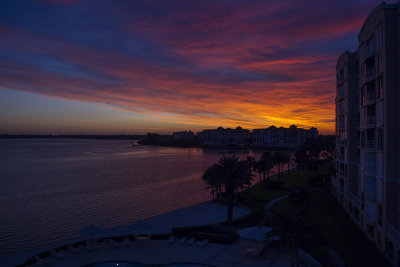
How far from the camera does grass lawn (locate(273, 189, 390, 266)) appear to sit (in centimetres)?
1766

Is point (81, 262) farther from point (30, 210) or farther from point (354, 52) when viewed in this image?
point (354, 52)

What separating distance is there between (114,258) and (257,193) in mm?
26600

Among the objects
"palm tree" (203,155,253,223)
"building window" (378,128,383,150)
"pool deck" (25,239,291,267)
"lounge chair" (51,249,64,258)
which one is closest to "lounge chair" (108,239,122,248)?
"pool deck" (25,239,291,267)

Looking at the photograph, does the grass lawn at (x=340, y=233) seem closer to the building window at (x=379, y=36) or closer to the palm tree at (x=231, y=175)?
the palm tree at (x=231, y=175)

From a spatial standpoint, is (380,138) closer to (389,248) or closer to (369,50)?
(369,50)

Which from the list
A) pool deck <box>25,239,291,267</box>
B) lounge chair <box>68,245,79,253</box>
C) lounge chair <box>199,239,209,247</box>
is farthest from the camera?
lounge chair <box>199,239,209,247</box>

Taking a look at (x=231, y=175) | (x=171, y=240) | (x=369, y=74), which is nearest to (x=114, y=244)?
(x=171, y=240)

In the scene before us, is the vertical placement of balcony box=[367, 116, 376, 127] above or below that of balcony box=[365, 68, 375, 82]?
below

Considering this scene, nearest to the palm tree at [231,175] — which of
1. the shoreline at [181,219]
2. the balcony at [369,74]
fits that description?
the shoreline at [181,219]

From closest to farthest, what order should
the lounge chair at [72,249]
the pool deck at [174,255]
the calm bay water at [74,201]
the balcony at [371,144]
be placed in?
the pool deck at [174,255] → the lounge chair at [72,249] → the balcony at [371,144] → the calm bay water at [74,201]

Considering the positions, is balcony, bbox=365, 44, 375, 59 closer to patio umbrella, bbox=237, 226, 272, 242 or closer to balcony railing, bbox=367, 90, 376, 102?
balcony railing, bbox=367, 90, 376, 102

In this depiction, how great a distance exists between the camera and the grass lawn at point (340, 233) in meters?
17.7

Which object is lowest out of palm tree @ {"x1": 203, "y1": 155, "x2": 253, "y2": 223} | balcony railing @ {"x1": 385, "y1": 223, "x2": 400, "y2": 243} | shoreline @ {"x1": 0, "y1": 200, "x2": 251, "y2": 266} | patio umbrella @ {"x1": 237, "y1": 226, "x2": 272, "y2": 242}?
shoreline @ {"x1": 0, "y1": 200, "x2": 251, "y2": 266}

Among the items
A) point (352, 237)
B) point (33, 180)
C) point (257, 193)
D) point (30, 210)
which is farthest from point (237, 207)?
point (33, 180)
